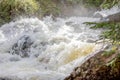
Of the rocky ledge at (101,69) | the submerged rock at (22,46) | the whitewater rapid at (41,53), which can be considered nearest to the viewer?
the rocky ledge at (101,69)

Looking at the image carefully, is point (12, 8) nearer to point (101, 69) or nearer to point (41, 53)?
point (41, 53)

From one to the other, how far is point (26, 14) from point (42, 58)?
494 cm

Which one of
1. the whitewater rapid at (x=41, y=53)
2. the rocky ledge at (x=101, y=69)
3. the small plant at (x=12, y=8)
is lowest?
the rocky ledge at (x=101, y=69)

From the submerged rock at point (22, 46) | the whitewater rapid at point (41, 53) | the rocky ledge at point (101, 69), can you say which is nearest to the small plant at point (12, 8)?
the whitewater rapid at point (41, 53)

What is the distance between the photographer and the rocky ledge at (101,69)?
4418mm

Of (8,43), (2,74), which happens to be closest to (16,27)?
(8,43)

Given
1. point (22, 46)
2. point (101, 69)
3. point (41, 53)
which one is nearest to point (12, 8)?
point (22, 46)

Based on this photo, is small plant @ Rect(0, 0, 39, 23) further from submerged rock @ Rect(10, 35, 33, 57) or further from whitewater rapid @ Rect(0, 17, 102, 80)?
submerged rock @ Rect(10, 35, 33, 57)

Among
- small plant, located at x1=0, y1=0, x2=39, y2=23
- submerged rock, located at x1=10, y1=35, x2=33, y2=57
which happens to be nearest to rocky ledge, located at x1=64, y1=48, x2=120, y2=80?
submerged rock, located at x1=10, y1=35, x2=33, y2=57

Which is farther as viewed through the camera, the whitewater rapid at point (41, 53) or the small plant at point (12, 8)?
the small plant at point (12, 8)

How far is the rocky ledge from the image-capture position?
174 inches

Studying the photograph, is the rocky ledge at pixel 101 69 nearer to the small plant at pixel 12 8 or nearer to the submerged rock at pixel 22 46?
the submerged rock at pixel 22 46

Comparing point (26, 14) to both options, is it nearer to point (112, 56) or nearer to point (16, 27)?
point (16, 27)

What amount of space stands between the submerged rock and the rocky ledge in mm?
4176
